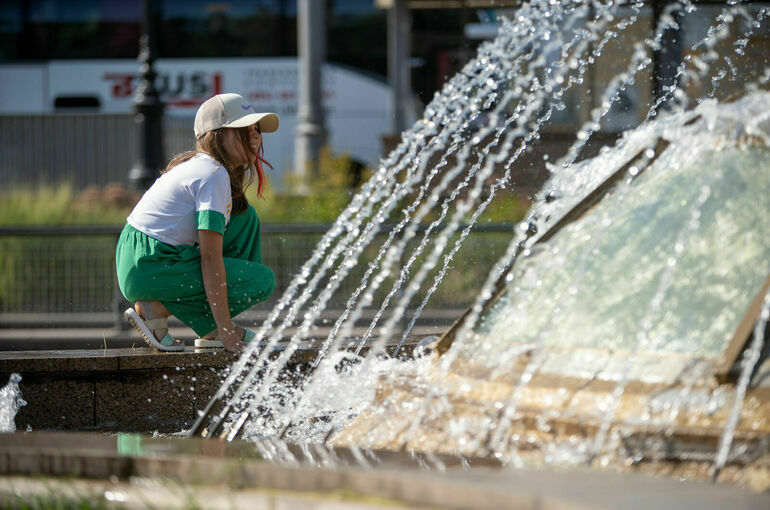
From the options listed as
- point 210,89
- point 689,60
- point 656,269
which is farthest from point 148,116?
point 656,269

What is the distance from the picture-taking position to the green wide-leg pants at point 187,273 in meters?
4.67

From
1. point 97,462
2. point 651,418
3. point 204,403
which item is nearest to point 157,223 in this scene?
point 204,403

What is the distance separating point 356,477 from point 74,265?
804 cm

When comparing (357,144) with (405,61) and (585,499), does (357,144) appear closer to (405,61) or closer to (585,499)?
(405,61)

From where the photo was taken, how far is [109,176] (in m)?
16.9

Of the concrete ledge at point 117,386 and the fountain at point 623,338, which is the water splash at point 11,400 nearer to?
the concrete ledge at point 117,386

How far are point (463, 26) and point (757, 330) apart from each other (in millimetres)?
12634

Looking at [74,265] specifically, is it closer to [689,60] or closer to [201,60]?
[689,60]

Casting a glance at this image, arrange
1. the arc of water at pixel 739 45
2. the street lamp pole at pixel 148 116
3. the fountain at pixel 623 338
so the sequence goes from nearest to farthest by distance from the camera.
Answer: the fountain at pixel 623 338
the arc of water at pixel 739 45
the street lamp pole at pixel 148 116

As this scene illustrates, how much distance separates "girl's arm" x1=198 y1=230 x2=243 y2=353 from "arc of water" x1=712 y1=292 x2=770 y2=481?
2.27 m

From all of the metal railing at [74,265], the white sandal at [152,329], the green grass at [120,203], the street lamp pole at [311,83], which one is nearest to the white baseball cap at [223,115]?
the white sandal at [152,329]

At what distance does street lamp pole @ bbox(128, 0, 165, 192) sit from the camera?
40.2ft

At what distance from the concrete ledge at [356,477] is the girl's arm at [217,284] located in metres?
1.58

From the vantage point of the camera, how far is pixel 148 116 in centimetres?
1247
